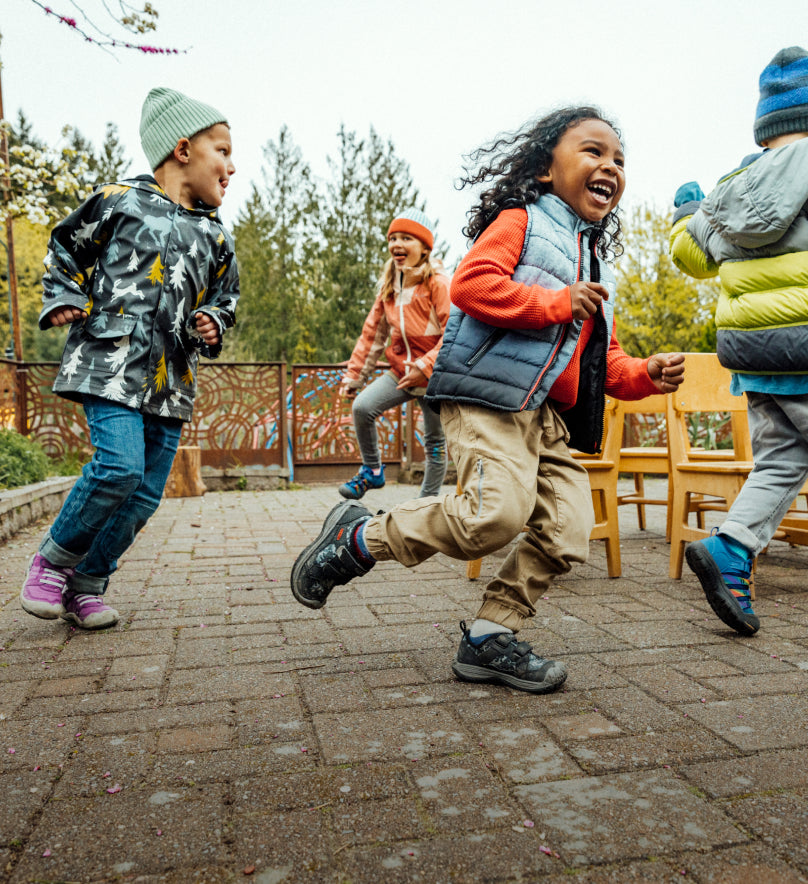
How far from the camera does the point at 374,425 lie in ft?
17.1

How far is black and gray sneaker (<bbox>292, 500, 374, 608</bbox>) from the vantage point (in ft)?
8.54

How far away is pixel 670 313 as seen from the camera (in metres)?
23.8

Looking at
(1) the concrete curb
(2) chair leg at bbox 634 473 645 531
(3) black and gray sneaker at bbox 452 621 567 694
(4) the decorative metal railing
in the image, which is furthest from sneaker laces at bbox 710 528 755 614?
(4) the decorative metal railing

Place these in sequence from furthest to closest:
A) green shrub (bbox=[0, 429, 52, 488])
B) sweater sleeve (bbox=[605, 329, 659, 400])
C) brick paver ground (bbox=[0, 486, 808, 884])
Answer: green shrub (bbox=[0, 429, 52, 488]) → sweater sleeve (bbox=[605, 329, 659, 400]) → brick paver ground (bbox=[0, 486, 808, 884])

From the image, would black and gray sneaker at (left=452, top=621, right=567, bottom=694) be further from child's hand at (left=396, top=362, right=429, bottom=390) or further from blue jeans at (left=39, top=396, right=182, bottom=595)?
child's hand at (left=396, top=362, right=429, bottom=390)

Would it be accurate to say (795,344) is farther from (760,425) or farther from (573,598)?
(573,598)

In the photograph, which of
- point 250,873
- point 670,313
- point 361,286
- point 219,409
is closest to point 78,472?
point 219,409

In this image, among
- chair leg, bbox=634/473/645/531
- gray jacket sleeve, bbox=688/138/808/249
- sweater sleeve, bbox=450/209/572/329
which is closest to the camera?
sweater sleeve, bbox=450/209/572/329

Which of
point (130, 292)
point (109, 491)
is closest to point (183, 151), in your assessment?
point (130, 292)

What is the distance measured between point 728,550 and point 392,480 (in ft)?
24.9

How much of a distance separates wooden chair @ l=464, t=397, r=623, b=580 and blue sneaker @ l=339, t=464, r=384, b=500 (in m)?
1.14

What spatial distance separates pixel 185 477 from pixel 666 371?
23.0 ft

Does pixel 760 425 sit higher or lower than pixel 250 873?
higher

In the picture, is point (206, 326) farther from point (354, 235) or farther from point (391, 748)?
point (354, 235)
